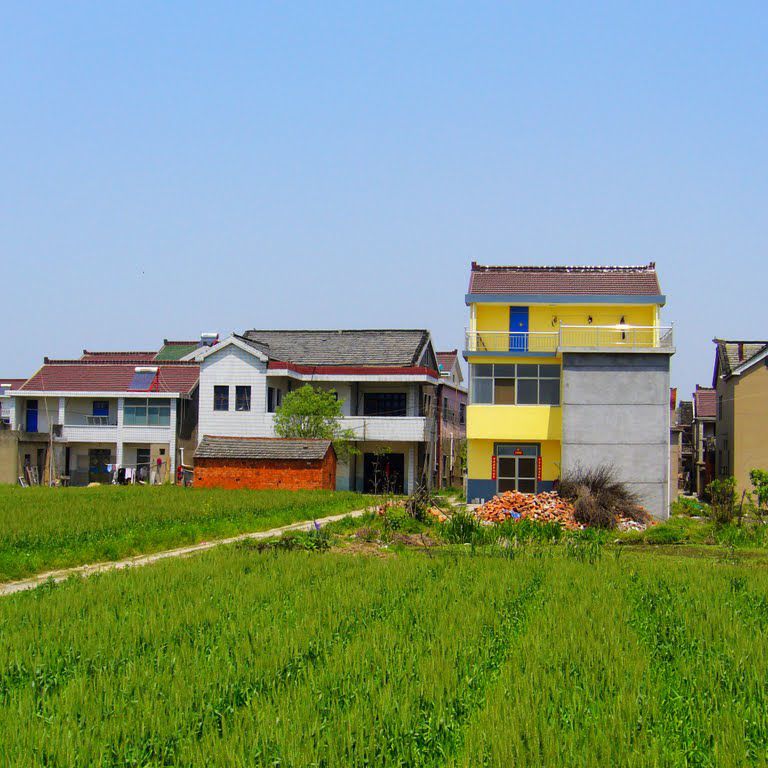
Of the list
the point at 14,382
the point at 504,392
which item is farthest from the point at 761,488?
the point at 14,382

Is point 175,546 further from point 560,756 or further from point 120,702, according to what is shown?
point 560,756

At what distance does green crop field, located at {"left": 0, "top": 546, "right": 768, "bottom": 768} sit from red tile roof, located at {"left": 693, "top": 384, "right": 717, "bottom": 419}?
38.7 metres

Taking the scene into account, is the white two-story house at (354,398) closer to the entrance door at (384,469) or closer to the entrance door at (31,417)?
the entrance door at (384,469)

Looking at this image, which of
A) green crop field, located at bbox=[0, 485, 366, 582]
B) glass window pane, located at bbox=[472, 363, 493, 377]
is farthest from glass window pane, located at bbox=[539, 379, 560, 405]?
green crop field, located at bbox=[0, 485, 366, 582]

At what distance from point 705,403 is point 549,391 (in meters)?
23.5

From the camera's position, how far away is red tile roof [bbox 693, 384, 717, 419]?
48.9 metres

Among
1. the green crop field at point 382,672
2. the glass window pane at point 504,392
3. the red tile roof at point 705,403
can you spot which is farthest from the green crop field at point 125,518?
the red tile roof at point 705,403

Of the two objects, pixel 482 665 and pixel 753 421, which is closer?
pixel 482 665

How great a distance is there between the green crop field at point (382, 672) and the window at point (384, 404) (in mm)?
26703

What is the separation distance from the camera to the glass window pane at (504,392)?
29.6m

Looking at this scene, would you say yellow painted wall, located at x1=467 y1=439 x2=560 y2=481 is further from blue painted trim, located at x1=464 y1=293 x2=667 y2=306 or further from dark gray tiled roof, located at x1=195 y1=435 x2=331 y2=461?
dark gray tiled roof, located at x1=195 y1=435 x2=331 y2=461

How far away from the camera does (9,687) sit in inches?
266

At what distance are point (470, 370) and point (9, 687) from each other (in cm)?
2403

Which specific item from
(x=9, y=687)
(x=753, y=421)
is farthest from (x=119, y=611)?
(x=753, y=421)
